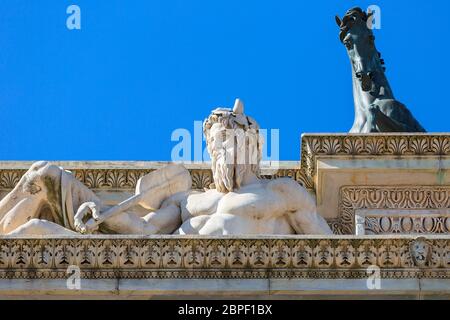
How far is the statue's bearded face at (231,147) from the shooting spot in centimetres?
2048

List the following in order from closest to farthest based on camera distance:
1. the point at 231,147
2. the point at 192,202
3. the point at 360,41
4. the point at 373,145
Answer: the point at 192,202
the point at 231,147
the point at 373,145
the point at 360,41

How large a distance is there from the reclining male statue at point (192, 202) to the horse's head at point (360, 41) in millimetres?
4971

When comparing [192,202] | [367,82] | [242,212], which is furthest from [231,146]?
[367,82]

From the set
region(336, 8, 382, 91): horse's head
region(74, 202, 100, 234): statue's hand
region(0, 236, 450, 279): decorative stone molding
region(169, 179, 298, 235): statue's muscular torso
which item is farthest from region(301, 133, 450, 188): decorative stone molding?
region(0, 236, 450, 279): decorative stone molding

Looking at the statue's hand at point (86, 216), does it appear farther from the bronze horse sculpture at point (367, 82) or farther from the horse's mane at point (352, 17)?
the horse's mane at point (352, 17)

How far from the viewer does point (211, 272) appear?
61.2ft

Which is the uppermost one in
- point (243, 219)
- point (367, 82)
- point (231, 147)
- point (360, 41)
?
point (360, 41)

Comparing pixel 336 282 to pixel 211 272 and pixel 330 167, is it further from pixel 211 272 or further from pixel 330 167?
pixel 330 167

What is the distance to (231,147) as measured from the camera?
67.9 feet

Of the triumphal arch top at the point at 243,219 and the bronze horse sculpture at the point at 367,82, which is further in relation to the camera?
the bronze horse sculpture at the point at 367,82

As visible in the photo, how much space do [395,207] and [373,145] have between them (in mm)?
743

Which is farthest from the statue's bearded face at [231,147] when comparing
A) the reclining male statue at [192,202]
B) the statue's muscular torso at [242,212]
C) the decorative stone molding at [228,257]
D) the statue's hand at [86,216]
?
the decorative stone molding at [228,257]

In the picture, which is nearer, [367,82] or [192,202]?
[192,202]

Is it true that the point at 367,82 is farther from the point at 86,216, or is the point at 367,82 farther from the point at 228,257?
the point at 228,257
